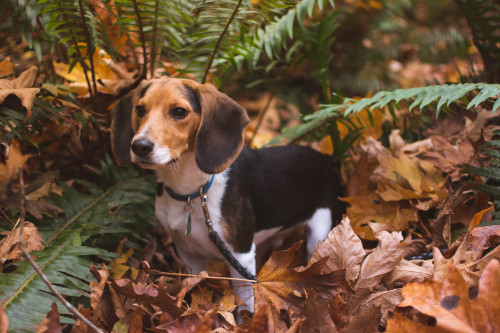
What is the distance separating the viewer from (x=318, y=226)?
11.2ft

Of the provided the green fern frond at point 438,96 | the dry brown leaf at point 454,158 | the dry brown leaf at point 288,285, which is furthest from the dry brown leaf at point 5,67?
the dry brown leaf at point 454,158

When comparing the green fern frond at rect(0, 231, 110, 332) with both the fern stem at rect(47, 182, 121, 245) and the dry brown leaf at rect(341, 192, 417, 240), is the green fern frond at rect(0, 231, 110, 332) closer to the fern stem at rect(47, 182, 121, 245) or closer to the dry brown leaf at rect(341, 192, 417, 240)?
the fern stem at rect(47, 182, 121, 245)

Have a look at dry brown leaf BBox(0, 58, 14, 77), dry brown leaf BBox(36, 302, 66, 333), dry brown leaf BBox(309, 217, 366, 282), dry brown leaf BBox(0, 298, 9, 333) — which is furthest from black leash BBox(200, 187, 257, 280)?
dry brown leaf BBox(0, 58, 14, 77)

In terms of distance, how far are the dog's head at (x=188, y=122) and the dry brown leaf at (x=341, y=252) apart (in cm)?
69

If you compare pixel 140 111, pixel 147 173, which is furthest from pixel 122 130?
pixel 147 173

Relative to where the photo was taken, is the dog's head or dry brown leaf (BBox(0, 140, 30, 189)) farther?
dry brown leaf (BBox(0, 140, 30, 189))

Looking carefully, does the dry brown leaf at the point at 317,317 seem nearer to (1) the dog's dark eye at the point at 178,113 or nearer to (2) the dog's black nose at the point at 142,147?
(2) the dog's black nose at the point at 142,147

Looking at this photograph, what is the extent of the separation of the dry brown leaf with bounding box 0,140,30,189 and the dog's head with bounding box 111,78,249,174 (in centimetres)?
89

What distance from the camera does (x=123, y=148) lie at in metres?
2.71

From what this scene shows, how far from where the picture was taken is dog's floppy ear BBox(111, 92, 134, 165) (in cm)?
270

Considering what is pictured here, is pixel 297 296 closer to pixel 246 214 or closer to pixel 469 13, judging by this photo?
pixel 246 214

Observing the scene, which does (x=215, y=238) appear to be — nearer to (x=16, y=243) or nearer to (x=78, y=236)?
(x=78, y=236)

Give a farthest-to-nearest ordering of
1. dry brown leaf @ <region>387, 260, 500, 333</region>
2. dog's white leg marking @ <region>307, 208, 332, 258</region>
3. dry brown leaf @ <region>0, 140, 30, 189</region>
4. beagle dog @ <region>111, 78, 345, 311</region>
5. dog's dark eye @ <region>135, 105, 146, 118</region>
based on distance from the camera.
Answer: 1. dog's white leg marking @ <region>307, 208, 332, 258</region>
2. dry brown leaf @ <region>0, 140, 30, 189</region>
3. dog's dark eye @ <region>135, 105, 146, 118</region>
4. beagle dog @ <region>111, 78, 345, 311</region>
5. dry brown leaf @ <region>387, 260, 500, 333</region>

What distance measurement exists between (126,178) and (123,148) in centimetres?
74
